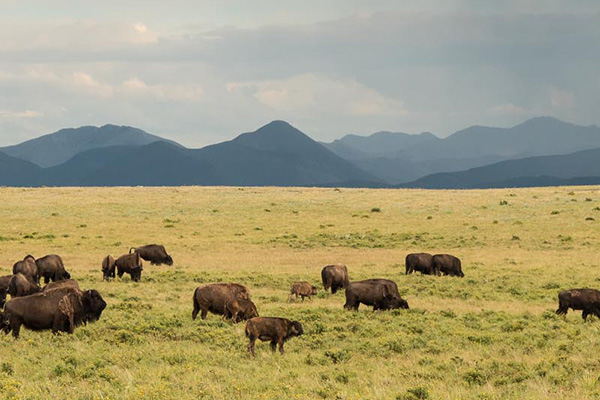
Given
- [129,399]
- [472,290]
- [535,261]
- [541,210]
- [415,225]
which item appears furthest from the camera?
[541,210]

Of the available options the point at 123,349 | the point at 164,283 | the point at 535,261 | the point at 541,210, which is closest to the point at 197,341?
the point at 123,349

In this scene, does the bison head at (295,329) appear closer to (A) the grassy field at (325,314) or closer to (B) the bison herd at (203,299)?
(B) the bison herd at (203,299)

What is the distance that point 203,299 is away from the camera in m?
21.1

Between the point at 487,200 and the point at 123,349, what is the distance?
61827mm

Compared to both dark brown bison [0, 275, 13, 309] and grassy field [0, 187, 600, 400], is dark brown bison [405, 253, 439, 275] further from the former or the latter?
dark brown bison [0, 275, 13, 309]

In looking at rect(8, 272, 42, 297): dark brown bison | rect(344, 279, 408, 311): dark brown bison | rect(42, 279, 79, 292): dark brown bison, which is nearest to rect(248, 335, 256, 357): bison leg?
rect(344, 279, 408, 311): dark brown bison

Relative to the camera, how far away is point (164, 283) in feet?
101

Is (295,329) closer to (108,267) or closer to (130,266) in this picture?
(130,266)

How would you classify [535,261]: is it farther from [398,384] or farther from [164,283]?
[398,384]

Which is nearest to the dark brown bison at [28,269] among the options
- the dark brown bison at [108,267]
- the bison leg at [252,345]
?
the dark brown bison at [108,267]

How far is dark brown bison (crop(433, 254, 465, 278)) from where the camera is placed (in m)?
34.3

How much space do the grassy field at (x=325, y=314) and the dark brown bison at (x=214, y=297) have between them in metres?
0.38

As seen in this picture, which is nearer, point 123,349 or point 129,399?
point 129,399

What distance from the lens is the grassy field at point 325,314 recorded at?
14648mm
